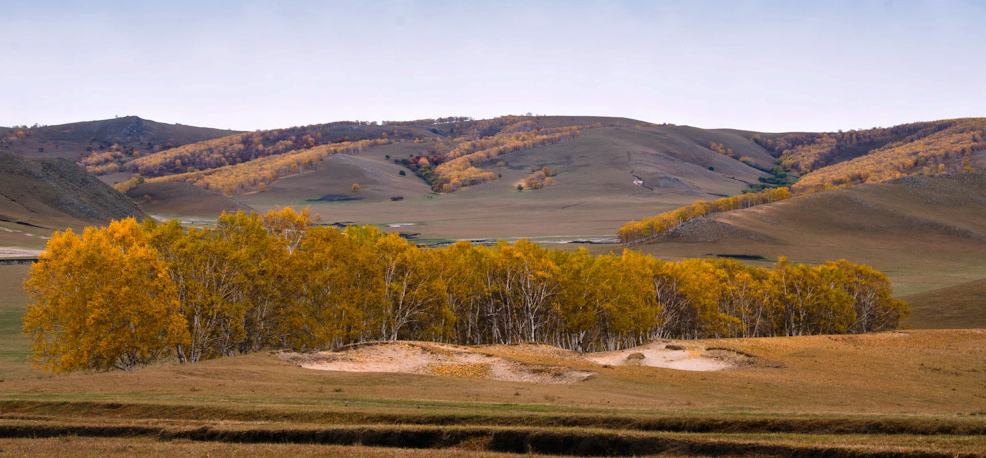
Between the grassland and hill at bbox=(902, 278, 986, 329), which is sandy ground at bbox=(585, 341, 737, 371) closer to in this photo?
the grassland

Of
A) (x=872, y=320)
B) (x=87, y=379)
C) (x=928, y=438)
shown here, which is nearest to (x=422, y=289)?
(x=87, y=379)

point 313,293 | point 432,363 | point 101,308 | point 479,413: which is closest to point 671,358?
point 432,363

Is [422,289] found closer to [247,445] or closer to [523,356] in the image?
[523,356]

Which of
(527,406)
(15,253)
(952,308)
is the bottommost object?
(952,308)

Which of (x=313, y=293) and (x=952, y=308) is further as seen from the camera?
(x=952, y=308)

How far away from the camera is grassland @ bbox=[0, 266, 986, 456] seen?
20.1 m

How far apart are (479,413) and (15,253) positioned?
131m

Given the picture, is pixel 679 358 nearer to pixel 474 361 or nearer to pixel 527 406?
pixel 474 361

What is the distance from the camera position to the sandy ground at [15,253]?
12200 cm

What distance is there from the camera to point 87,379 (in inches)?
1307

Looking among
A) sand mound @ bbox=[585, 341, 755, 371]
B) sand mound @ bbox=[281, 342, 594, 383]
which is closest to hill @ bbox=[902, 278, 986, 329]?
sand mound @ bbox=[585, 341, 755, 371]

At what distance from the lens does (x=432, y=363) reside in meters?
45.6

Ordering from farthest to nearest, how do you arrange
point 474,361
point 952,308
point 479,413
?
point 952,308, point 474,361, point 479,413

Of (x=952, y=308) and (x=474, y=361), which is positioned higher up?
(x=474, y=361)
